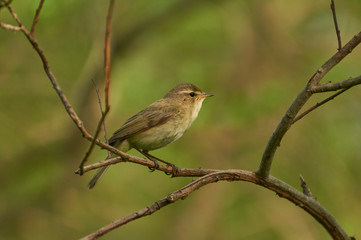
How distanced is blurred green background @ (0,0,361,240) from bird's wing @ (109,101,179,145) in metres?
2.23

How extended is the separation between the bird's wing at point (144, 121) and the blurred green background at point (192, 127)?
7.31 feet

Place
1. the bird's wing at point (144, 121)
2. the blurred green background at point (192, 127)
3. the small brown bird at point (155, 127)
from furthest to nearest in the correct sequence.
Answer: the blurred green background at point (192, 127)
the small brown bird at point (155, 127)
the bird's wing at point (144, 121)

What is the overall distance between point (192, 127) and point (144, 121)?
2.75 m

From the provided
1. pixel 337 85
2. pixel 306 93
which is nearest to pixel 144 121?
pixel 306 93

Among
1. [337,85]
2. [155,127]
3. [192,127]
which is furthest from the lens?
[192,127]

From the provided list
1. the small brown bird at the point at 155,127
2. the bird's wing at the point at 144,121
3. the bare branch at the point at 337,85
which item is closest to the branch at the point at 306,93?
the bare branch at the point at 337,85

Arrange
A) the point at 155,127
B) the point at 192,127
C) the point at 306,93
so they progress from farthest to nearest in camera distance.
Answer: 1. the point at 192,127
2. the point at 155,127
3. the point at 306,93

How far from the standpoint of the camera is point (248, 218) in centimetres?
914

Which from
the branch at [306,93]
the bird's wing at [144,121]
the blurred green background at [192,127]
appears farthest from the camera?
the blurred green background at [192,127]

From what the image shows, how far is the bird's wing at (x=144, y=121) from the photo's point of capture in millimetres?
5432

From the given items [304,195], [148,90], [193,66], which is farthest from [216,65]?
[304,195]

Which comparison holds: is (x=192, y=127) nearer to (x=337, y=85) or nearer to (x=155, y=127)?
(x=155, y=127)

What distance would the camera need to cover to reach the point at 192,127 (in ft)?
27.5

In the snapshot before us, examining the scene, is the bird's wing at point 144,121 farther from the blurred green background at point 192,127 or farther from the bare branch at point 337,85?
the bare branch at point 337,85
